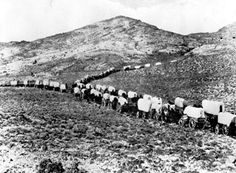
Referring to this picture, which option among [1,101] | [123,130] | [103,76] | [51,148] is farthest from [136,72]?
[51,148]

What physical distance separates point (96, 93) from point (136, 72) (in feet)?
61.9

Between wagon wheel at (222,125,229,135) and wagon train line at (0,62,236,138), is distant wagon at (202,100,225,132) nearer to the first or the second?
wagon train line at (0,62,236,138)

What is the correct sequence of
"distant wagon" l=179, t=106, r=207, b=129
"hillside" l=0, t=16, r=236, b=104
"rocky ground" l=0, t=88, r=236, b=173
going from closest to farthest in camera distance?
"rocky ground" l=0, t=88, r=236, b=173
"distant wagon" l=179, t=106, r=207, b=129
"hillside" l=0, t=16, r=236, b=104

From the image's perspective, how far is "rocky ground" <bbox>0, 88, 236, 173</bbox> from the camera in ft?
46.8

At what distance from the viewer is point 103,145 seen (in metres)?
17.1

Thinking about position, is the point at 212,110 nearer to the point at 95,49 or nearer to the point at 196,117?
the point at 196,117

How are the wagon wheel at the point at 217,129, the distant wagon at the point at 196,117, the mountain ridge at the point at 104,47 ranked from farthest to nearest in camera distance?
the mountain ridge at the point at 104,47 → the distant wagon at the point at 196,117 → the wagon wheel at the point at 217,129

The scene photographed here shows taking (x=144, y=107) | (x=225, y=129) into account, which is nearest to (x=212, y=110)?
(x=225, y=129)

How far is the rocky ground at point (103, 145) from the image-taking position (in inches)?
562

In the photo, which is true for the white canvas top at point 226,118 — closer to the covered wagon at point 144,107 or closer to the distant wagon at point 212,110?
the distant wagon at point 212,110

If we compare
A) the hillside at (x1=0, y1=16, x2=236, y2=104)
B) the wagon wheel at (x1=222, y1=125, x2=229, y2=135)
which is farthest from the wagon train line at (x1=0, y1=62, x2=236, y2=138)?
the hillside at (x1=0, y1=16, x2=236, y2=104)

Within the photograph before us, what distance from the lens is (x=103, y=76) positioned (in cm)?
5022

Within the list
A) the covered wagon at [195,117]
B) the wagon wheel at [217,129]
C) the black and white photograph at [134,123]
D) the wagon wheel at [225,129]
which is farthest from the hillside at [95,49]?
the wagon wheel at [225,129]

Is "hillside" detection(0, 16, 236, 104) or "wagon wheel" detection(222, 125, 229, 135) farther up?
"hillside" detection(0, 16, 236, 104)
